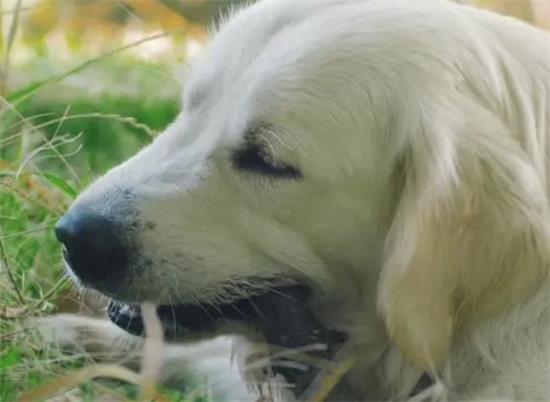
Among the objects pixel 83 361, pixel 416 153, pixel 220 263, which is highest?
pixel 416 153

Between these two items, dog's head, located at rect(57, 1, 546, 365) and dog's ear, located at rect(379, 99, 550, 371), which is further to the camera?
dog's head, located at rect(57, 1, 546, 365)

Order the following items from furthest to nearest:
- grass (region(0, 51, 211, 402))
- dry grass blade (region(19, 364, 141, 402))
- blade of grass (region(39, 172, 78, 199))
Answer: blade of grass (region(39, 172, 78, 199)), grass (region(0, 51, 211, 402)), dry grass blade (region(19, 364, 141, 402))

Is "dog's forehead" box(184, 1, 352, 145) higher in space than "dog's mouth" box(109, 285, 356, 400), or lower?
higher

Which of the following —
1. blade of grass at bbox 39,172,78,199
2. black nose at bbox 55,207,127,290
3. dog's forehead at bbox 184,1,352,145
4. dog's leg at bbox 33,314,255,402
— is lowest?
dog's leg at bbox 33,314,255,402

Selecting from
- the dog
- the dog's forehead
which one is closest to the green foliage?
the dog

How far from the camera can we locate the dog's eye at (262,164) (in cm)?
299

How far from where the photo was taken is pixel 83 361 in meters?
3.58

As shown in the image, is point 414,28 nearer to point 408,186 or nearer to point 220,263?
point 408,186

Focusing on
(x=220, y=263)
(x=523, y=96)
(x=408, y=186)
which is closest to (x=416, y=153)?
(x=408, y=186)

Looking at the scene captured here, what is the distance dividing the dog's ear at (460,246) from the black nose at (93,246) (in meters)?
0.54

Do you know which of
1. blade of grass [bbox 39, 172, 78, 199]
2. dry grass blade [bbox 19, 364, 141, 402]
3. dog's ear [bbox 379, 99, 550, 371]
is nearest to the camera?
dry grass blade [bbox 19, 364, 141, 402]

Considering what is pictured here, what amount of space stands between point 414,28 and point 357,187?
35cm

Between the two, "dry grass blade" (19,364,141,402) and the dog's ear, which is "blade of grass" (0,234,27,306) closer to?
"dry grass blade" (19,364,141,402)

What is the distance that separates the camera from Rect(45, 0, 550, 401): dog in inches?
114
